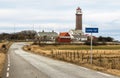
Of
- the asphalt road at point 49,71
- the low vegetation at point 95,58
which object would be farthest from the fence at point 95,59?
the asphalt road at point 49,71

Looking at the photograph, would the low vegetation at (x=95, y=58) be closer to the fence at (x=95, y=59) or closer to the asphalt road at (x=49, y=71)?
the fence at (x=95, y=59)

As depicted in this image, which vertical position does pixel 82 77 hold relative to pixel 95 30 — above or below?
below

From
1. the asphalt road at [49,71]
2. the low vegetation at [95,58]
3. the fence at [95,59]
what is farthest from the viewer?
the fence at [95,59]

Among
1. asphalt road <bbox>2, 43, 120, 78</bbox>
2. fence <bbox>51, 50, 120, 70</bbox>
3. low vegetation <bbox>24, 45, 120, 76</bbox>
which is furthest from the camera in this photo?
fence <bbox>51, 50, 120, 70</bbox>

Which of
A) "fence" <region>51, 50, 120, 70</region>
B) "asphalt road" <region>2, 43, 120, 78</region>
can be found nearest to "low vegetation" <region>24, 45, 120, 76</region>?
"fence" <region>51, 50, 120, 70</region>

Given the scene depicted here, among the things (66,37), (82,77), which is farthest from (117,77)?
(66,37)

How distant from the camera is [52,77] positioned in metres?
18.3

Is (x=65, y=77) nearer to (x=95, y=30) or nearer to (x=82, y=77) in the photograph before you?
(x=82, y=77)

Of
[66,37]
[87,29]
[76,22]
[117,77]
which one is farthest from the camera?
[76,22]

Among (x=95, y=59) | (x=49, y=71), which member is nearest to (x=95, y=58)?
(x=95, y=59)

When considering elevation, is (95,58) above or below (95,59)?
below

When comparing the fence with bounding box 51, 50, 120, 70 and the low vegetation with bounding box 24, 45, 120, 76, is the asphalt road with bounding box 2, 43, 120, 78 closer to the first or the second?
the low vegetation with bounding box 24, 45, 120, 76

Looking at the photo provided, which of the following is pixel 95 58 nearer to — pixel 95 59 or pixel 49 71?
pixel 95 59

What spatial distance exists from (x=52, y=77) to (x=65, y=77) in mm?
680
